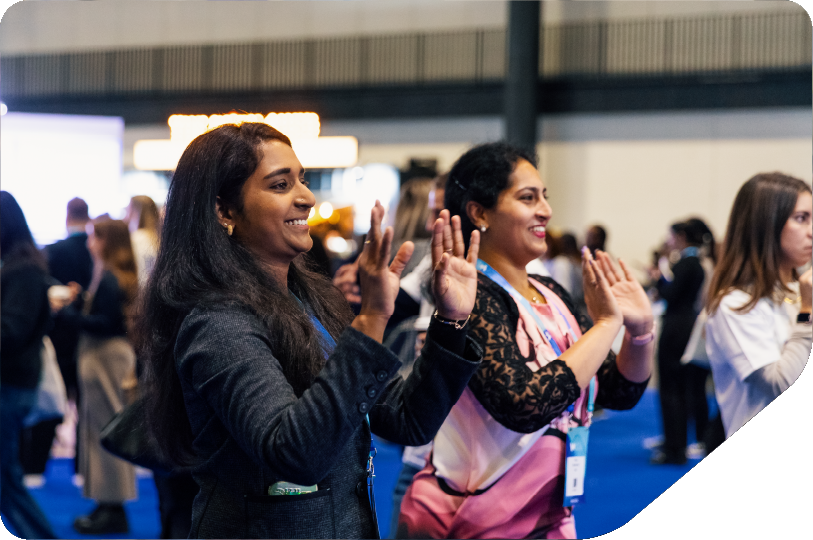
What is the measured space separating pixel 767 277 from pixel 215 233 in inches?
48.1

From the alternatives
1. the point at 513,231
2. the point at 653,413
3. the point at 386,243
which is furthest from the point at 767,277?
the point at 653,413

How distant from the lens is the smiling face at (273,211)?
956mm

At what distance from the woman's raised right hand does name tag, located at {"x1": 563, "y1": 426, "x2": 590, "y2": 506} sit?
0.66 feet

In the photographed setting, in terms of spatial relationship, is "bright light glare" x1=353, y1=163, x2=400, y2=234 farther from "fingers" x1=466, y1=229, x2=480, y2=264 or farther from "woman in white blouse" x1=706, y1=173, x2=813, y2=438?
"fingers" x1=466, y1=229, x2=480, y2=264

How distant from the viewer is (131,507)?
2.74 metres

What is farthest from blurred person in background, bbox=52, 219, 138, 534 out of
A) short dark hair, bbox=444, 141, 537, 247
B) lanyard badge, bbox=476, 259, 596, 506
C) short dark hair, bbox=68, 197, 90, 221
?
lanyard badge, bbox=476, 259, 596, 506

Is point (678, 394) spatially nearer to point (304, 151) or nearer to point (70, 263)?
point (304, 151)

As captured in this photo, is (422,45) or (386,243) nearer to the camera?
(386,243)

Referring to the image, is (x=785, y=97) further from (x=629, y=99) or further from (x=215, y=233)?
(x=215, y=233)

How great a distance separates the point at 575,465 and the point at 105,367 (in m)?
1.90

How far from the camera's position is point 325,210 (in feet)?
6.53

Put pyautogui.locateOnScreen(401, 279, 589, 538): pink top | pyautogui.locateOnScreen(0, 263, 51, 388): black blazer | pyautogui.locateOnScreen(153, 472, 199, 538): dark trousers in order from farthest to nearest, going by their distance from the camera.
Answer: pyautogui.locateOnScreen(0, 263, 51, 388): black blazer → pyautogui.locateOnScreen(153, 472, 199, 538): dark trousers → pyautogui.locateOnScreen(401, 279, 589, 538): pink top

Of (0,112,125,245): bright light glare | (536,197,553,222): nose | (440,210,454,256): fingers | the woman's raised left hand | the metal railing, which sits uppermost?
the metal railing

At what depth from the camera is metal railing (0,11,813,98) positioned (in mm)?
2264
